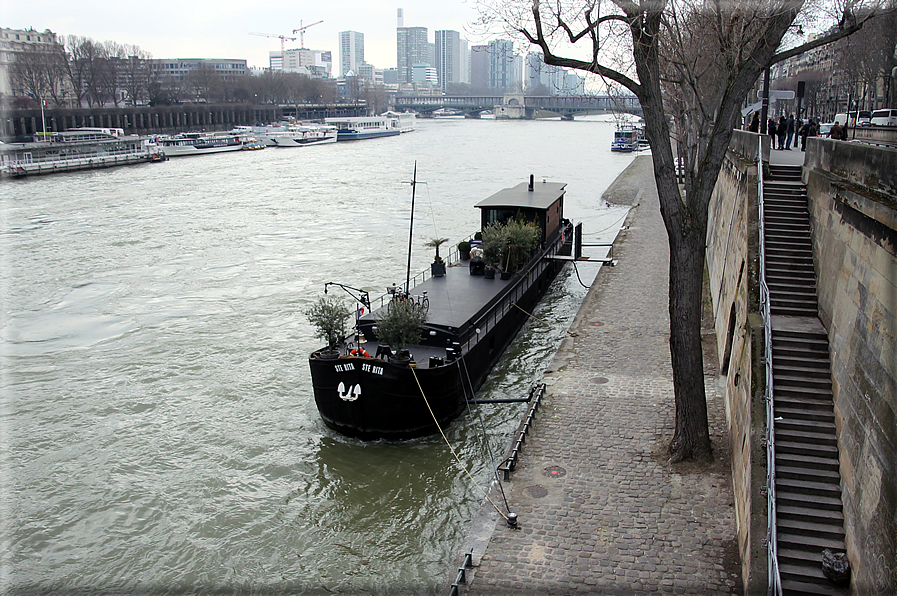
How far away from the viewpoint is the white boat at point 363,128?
121750 millimetres

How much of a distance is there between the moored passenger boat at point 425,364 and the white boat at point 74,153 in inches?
2465

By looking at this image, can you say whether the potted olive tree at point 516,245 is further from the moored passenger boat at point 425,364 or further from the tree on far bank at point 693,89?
the tree on far bank at point 693,89

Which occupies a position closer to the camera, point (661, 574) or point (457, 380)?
point (661, 574)

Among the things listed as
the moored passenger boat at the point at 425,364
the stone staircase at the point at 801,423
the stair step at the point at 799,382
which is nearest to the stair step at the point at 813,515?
the stone staircase at the point at 801,423

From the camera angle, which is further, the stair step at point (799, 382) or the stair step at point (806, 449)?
the stair step at point (799, 382)

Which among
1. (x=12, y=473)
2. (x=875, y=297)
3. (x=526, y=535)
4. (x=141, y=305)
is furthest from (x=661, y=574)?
(x=141, y=305)

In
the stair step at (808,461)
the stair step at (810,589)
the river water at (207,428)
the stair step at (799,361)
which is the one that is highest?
the stair step at (799,361)

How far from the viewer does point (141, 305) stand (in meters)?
26.5

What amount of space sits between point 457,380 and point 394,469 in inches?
104

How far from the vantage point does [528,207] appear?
2595 cm

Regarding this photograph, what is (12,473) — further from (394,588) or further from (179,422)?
(394,588)

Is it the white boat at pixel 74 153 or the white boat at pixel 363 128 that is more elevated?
the white boat at pixel 363 128

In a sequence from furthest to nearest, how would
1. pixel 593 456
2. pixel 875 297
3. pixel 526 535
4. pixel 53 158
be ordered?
pixel 53 158, pixel 593 456, pixel 526 535, pixel 875 297

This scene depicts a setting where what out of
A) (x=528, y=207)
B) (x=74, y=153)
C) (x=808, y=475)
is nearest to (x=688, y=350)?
(x=808, y=475)
